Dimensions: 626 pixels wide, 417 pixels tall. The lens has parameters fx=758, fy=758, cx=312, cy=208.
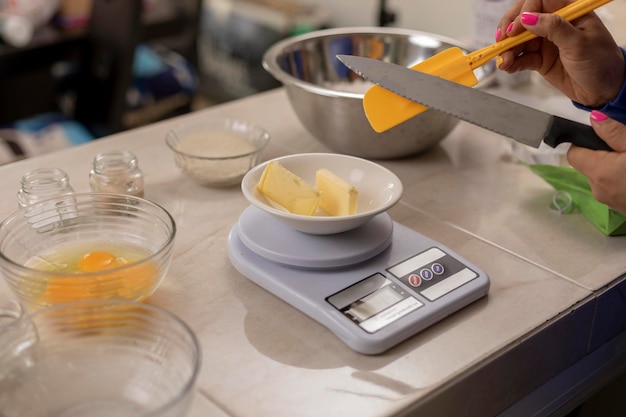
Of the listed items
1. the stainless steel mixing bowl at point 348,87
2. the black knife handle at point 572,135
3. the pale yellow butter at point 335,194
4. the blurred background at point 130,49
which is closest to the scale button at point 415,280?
the pale yellow butter at point 335,194

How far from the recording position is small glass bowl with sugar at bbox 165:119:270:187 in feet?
3.56

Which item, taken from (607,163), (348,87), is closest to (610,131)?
(607,163)

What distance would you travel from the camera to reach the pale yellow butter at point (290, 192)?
2.90 ft

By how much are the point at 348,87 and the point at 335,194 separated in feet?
1.57

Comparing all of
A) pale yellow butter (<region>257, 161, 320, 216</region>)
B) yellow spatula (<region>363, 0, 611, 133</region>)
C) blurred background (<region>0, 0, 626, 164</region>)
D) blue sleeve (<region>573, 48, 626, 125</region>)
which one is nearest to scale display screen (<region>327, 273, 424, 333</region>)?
pale yellow butter (<region>257, 161, 320, 216</region>)

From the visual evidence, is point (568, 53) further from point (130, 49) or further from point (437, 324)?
point (130, 49)

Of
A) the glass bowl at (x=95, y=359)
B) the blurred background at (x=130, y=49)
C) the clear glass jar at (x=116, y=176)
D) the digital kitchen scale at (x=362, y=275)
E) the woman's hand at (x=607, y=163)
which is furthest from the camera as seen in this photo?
the blurred background at (x=130, y=49)

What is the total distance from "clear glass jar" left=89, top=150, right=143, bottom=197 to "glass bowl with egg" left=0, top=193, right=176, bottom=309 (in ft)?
0.33

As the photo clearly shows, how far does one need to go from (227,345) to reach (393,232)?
28 cm

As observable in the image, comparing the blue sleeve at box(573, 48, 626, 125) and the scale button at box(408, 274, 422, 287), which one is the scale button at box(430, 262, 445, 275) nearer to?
the scale button at box(408, 274, 422, 287)

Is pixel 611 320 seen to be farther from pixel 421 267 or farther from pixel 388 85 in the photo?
pixel 388 85

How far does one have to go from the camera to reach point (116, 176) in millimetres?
1023

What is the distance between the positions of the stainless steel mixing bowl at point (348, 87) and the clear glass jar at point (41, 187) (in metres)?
0.37

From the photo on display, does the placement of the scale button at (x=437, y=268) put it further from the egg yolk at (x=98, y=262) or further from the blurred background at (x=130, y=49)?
the blurred background at (x=130, y=49)
